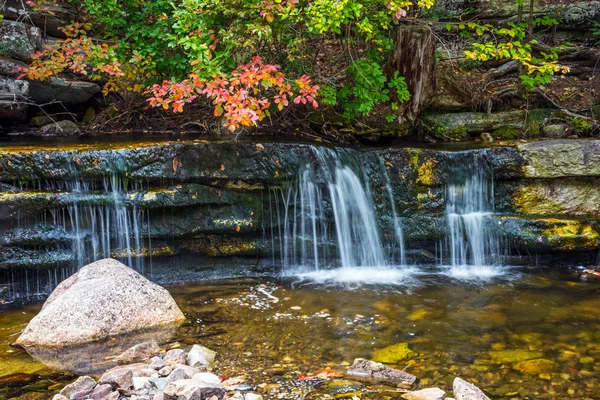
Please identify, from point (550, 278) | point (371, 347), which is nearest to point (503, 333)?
point (371, 347)

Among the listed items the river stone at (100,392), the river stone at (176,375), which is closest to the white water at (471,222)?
the river stone at (176,375)

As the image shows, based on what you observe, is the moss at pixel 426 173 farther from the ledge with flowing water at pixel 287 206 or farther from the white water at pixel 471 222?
the white water at pixel 471 222

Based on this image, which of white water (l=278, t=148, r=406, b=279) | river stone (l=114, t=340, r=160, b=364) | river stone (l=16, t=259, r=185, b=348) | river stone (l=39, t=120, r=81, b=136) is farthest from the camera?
river stone (l=39, t=120, r=81, b=136)

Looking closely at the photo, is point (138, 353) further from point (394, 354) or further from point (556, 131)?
point (556, 131)

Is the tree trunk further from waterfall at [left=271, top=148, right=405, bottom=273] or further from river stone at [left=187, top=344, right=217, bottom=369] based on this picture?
river stone at [left=187, top=344, right=217, bottom=369]

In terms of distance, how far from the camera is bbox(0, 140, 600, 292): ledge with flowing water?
6406 millimetres

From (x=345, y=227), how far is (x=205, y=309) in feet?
8.23

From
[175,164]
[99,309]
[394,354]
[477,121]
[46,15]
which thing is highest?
[46,15]

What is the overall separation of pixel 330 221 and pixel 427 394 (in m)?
3.84

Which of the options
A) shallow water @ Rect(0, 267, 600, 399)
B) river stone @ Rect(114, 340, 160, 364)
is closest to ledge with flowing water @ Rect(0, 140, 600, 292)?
shallow water @ Rect(0, 267, 600, 399)

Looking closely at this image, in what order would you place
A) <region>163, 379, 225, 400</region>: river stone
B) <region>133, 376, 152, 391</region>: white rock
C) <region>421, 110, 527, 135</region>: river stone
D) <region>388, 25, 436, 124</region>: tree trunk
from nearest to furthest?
<region>163, 379, 225, 400</region>: river stone < <region>133, 376, 152, 391</region>: white rock < <region>388, 25, 436, 124</region>: tree trunk < <region>421, 110, 527, 135</region>: river stone

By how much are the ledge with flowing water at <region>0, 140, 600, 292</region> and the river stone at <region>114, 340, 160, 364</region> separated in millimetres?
2408

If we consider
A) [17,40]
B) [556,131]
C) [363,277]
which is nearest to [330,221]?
[363,277]

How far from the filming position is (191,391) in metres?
3.38
